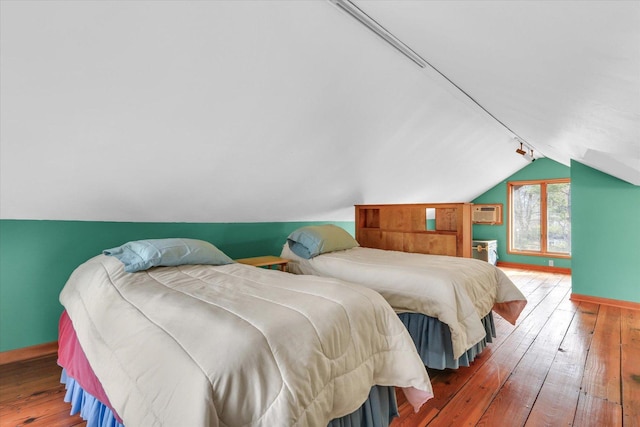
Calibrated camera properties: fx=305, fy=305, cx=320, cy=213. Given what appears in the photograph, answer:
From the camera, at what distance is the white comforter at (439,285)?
202 cm

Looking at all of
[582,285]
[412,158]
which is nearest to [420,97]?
[412,158]

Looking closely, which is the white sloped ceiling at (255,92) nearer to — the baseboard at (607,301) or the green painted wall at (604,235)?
the green painted wall at (604,235)

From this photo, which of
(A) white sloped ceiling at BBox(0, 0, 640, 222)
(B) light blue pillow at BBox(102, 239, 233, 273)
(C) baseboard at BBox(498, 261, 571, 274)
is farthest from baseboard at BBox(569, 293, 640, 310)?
(B) light blue pillow at BBox(102, 239, 233, 273)

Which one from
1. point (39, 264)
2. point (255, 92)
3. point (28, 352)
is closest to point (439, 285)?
point (255, 92)

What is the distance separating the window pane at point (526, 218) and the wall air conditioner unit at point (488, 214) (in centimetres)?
27

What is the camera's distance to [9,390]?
6.33ft

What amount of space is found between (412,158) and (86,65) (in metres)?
3.30

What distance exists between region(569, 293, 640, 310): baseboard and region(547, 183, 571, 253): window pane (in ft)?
6.95

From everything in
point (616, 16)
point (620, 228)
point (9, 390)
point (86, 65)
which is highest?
point (86, 65)

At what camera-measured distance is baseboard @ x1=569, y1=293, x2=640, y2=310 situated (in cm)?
354

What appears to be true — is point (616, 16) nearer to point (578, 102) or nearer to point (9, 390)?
point (578, 102)

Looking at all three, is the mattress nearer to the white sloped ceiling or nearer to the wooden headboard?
the white sloped ceiling

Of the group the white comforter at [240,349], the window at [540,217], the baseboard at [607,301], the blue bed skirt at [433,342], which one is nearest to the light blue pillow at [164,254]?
the white comforter at [240,349]

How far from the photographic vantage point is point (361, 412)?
1.37 metres
